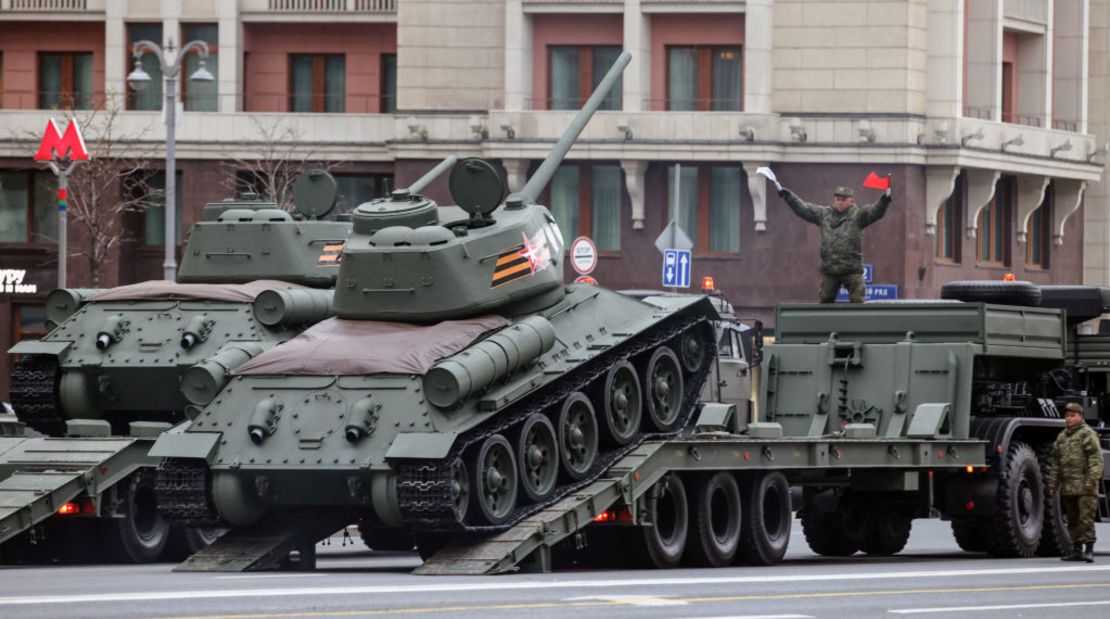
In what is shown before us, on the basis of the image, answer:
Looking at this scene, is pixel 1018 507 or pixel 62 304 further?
pixel 62 304

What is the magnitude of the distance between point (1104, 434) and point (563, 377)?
940 centimetres

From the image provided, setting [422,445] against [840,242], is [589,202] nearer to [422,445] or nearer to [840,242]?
[840,242]

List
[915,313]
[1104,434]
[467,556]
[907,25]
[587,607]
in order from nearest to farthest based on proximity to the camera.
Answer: [587,607]
[467,556]
[915,313]
[1104,434]
[907,25]

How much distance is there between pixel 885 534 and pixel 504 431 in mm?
6647

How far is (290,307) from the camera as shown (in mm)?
25375

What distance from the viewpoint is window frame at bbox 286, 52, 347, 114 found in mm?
56344

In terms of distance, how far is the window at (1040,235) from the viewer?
57.7 meters

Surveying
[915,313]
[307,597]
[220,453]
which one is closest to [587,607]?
[307,597]

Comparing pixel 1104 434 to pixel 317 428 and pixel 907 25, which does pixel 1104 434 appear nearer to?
pixel 317 428

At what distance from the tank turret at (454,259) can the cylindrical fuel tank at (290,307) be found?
2715 millimetres

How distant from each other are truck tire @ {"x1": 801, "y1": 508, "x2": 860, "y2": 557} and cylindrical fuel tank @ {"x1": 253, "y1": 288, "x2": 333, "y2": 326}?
18.0 feet

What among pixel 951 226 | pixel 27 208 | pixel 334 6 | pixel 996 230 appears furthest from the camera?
pixel 27 208

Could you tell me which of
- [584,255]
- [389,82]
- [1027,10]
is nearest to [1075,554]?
[584,255]

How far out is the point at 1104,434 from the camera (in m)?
28.5
